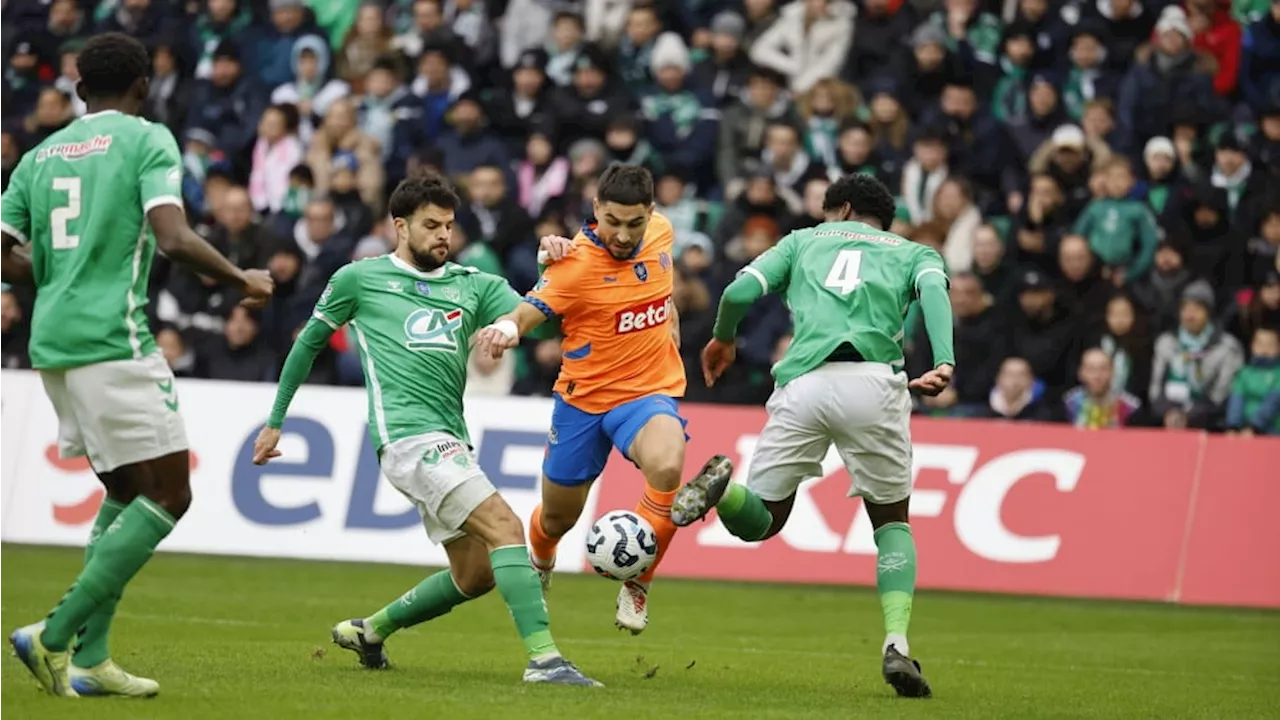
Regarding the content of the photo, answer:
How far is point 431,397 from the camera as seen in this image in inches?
392

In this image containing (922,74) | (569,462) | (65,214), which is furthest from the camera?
(922,74)

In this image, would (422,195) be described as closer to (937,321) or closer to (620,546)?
(620,546)

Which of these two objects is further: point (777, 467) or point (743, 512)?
point (777, 467)

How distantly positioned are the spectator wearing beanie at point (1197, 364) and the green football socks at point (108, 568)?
12.3 meters

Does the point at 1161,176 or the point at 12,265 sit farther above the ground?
the point at 12,265

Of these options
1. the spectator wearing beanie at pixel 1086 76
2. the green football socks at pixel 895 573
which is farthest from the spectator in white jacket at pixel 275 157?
the green football socks at pixel 895 573

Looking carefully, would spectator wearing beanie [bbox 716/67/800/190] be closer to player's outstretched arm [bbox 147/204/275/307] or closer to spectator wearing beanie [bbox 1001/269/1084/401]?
spectator wearing beanie [bbox 1001/269/1084/401]

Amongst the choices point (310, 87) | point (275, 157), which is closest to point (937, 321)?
point (275, 157)

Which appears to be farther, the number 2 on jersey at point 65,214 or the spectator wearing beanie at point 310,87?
the spectator wearing beanie at point 310,87

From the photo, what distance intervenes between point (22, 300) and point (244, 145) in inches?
126

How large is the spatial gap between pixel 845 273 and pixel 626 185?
1.25 metres

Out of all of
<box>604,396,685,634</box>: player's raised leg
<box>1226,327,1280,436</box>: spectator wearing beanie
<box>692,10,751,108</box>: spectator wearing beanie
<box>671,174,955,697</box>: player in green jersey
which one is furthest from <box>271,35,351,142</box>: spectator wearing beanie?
<box>671,174,955,697</box>: player in green jersey

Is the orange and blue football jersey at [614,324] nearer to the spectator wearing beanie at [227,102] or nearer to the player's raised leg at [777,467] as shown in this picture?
the player's raised leg at [777,467]

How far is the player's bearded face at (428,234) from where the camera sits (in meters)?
10.1
